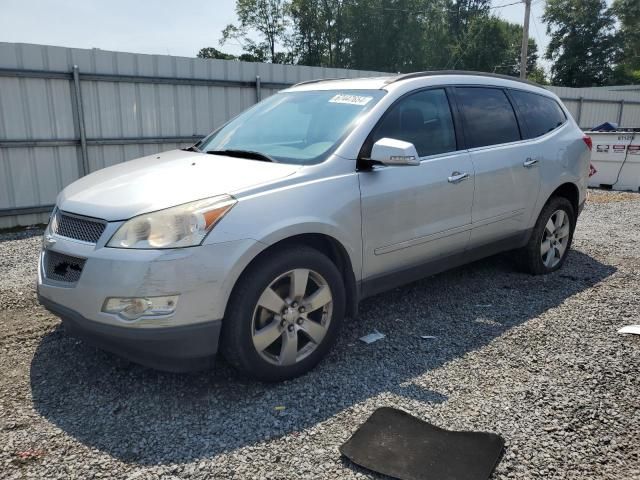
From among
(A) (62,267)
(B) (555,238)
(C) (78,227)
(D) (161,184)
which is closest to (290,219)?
(D) (161,184)

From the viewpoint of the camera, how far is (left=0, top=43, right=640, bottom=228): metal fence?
7.71 meters

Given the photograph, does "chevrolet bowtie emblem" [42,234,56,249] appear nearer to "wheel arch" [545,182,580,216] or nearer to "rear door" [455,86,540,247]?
"rear door" [455,86,540,247]

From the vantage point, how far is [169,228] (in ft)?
9.20

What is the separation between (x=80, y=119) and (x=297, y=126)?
5569mm

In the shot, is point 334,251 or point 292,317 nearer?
point 292,317

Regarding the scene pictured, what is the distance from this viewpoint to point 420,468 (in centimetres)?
251

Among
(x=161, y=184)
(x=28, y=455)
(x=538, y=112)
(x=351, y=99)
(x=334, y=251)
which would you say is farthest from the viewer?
(x=538, y=112)

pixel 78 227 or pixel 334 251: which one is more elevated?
pixel 78 227

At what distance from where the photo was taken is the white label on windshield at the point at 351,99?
3811 mm

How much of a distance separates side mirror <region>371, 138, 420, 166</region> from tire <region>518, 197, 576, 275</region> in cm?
232

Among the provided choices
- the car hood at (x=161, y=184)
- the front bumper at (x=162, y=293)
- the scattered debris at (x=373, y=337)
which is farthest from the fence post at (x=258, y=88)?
the front bumper at (x=162, y=293)

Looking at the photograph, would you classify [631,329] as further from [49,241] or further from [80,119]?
[80,119]

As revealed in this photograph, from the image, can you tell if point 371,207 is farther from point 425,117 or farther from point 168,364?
point 168,364

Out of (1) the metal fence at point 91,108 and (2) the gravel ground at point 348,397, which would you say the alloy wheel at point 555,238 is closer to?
(2) the gravel ground at point 348,397
